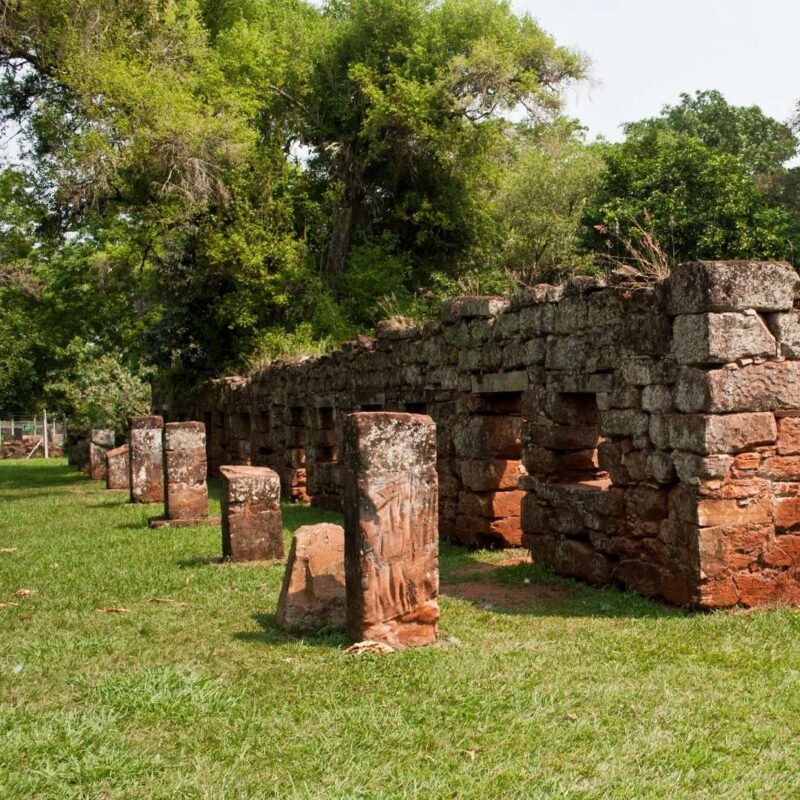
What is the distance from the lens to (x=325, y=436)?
1766cm

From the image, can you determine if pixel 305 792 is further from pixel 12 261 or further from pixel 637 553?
pixel 12 261

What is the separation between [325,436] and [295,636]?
10.5m

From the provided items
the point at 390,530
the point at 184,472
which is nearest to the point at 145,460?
the point at 184,472

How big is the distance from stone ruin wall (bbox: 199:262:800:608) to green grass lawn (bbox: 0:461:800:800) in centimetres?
52

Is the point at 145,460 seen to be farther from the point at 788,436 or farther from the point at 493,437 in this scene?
the point at 788,436

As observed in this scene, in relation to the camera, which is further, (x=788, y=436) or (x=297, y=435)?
(x=297, y=435)

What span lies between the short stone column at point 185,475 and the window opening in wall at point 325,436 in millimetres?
3082

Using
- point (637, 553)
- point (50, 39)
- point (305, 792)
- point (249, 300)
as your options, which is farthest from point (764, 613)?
point (50, 39)

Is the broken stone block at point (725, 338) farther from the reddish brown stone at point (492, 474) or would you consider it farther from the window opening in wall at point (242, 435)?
the window opening in wall at point (242, 435)

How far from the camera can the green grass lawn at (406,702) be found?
463 cm

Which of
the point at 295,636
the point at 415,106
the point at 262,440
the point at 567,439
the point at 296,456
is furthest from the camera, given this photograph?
the point at 415,106

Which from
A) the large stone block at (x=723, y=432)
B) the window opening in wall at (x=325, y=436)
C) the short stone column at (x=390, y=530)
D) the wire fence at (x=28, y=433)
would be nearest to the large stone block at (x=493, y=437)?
the large stone block at (x=723, y=432)

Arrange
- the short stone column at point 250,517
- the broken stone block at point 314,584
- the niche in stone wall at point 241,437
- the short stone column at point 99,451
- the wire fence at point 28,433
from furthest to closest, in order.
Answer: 1. the wire fence at point 28,433
2. the short stone column at point 99,451
3. the niche in stone wall at point 241,437
4. the short stone column at point 250,517
5. the broken stone block at point 314,584

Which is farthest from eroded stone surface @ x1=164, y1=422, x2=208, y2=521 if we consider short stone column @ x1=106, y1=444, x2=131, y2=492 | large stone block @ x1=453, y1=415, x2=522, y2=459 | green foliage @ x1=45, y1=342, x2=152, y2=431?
green foliage @ x1=45, y1=342, x2=152, y2=431
